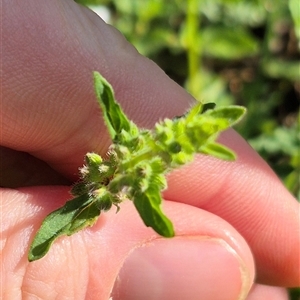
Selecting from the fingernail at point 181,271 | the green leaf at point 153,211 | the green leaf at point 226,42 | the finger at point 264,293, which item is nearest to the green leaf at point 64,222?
the green leaf at point 153,211

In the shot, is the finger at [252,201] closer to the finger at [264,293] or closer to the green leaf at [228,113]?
the finger at [264,293]

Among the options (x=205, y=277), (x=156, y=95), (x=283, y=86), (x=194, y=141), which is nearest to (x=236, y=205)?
(x=205, y=277)

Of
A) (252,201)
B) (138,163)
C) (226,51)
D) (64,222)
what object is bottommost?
(252,201)

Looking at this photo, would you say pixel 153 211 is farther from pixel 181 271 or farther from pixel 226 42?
pixel 226 42

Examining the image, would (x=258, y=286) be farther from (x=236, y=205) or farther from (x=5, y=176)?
(x=5, y=176)

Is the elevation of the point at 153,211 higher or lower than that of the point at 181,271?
higher

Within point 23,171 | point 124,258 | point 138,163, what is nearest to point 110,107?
point 138,163
